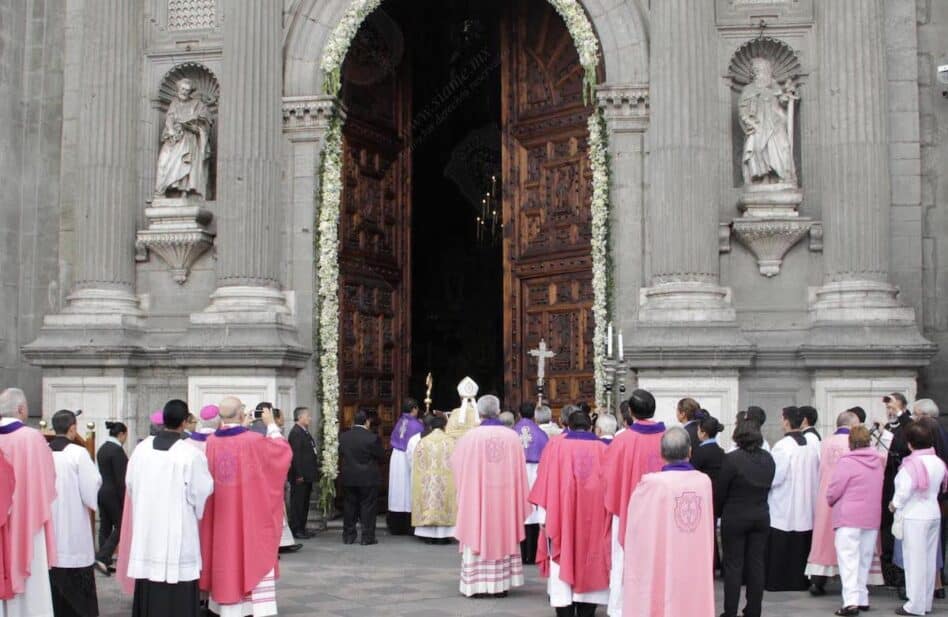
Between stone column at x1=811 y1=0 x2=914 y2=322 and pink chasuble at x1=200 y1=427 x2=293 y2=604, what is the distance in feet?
27.0

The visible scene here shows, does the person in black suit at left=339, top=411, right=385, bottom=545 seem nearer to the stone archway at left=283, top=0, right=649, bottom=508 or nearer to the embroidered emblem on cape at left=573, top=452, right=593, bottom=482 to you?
the stone archway at left=283, top=0, right=649, bottom=508

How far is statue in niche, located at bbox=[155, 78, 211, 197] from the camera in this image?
1775 centimetres

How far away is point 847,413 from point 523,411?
12.8 feet

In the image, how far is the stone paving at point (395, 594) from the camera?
1140 cm

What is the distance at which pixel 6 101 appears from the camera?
1870cm

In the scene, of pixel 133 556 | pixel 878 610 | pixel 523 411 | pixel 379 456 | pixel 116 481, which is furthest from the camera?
pixel 379 456

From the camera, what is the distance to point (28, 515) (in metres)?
9.62

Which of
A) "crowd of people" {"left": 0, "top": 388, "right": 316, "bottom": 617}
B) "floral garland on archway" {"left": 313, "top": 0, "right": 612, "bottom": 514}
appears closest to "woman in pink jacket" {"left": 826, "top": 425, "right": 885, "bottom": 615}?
"crowd of people" {"left": 0, "top": 388, "right": 316, "bottom": 617}

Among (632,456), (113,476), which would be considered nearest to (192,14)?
(113,476)

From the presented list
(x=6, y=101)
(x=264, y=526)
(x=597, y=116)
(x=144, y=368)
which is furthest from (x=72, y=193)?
(x=264, y=526)

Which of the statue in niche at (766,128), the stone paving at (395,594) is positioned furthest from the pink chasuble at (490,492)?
the statue in niche at (766,128)

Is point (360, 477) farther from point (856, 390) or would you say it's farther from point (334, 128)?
point (856, 390)

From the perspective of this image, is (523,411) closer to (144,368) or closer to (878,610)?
(878,610)

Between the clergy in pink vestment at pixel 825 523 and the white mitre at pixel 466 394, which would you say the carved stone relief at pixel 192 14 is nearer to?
the white mitre at pixel 466 394
